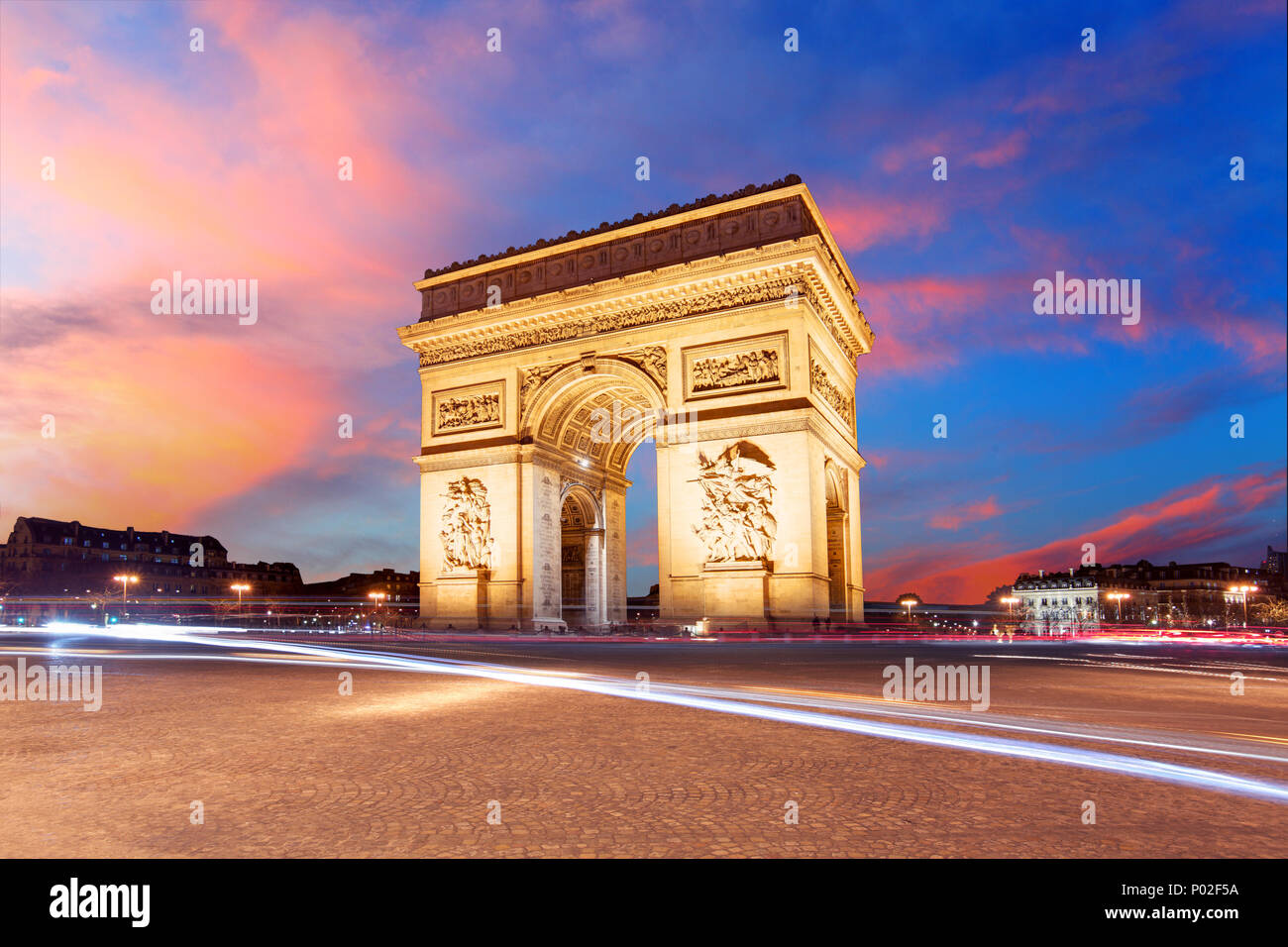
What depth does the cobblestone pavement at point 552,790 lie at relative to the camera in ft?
11.4

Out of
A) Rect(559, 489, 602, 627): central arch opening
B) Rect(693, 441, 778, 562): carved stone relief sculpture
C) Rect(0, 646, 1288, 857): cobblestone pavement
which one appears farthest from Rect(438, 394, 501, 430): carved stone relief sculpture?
Rect(0, 646, 1288, 857): cobblestone pavement

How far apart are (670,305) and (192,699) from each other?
21.4 metres

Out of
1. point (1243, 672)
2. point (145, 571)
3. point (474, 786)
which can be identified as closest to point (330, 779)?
point (474, 786)

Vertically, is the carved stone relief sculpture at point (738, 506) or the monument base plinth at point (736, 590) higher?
the carved stone relief sculpture at point (738, 506)

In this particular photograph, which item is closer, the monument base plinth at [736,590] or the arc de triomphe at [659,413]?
the monument base plinth at [736,590]

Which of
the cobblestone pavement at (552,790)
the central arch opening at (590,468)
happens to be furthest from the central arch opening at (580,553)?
the cobblestone pavement at (552,790)

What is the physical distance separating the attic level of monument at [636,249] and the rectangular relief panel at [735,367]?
10.8 feet

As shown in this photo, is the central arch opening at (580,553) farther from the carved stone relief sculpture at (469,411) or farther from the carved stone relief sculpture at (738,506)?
the carved stone relief sculpture at (738,506)

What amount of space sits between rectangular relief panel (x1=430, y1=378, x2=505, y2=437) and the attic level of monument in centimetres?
341

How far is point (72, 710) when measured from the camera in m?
7.90

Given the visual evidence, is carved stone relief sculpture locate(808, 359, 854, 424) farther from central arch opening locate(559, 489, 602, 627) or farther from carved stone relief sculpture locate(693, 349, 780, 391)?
central arch opening locate(559, 489, 602, 627)

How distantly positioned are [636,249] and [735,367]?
6457mm
